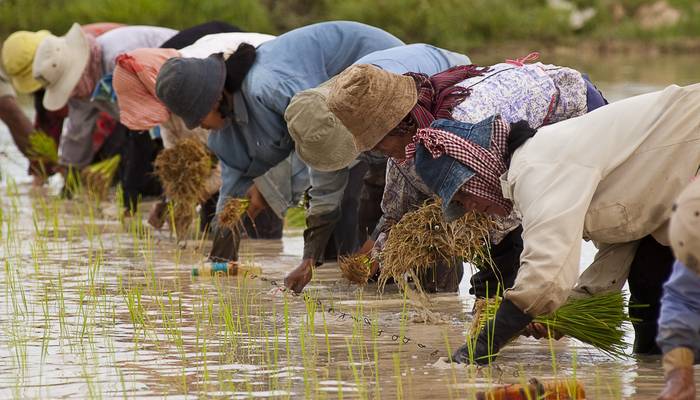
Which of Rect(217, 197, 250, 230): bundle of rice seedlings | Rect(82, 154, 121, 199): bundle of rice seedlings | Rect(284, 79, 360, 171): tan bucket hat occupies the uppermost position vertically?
Rect(284, 79, 360, 171): tan bucket hat

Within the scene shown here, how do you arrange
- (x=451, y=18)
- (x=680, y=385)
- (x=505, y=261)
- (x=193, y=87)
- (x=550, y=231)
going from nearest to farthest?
1. (x=680, y=385)
2. (x=550, y=231)
3. (x=505, y=261)
4. (x=193, y=87)
5. (x=451, y=18)

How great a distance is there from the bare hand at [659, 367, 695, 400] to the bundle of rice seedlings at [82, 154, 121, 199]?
256 inches

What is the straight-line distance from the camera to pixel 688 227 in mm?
3521

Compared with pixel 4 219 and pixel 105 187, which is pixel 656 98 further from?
pixel 105 187

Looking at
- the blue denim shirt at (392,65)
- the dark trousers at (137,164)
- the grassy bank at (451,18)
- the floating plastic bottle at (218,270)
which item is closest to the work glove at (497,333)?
the blue denim shirt at (392,65)

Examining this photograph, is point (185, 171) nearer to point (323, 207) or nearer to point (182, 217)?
point (182, 217)

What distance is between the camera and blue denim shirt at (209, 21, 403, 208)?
6.40 m

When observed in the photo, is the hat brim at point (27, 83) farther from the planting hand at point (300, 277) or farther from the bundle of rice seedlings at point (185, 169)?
the planting hand at point (300, 277)

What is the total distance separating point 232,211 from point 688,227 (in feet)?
11.6

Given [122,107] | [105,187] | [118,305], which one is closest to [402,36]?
[105,187]

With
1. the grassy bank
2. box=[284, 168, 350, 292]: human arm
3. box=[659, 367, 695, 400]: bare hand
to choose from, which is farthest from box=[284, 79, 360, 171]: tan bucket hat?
the grassy bank

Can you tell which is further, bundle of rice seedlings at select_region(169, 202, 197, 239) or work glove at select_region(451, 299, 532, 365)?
bundle of rice seedlings at select_region(169, 202, 197, 239)

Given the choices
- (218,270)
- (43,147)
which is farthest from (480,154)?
(43,147)

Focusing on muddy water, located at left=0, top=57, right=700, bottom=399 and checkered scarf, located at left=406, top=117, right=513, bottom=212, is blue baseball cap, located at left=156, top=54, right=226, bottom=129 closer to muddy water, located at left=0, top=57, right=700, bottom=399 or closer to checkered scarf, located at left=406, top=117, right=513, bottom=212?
muddy water, located at left=0, top=57, right=700, bottom=399
